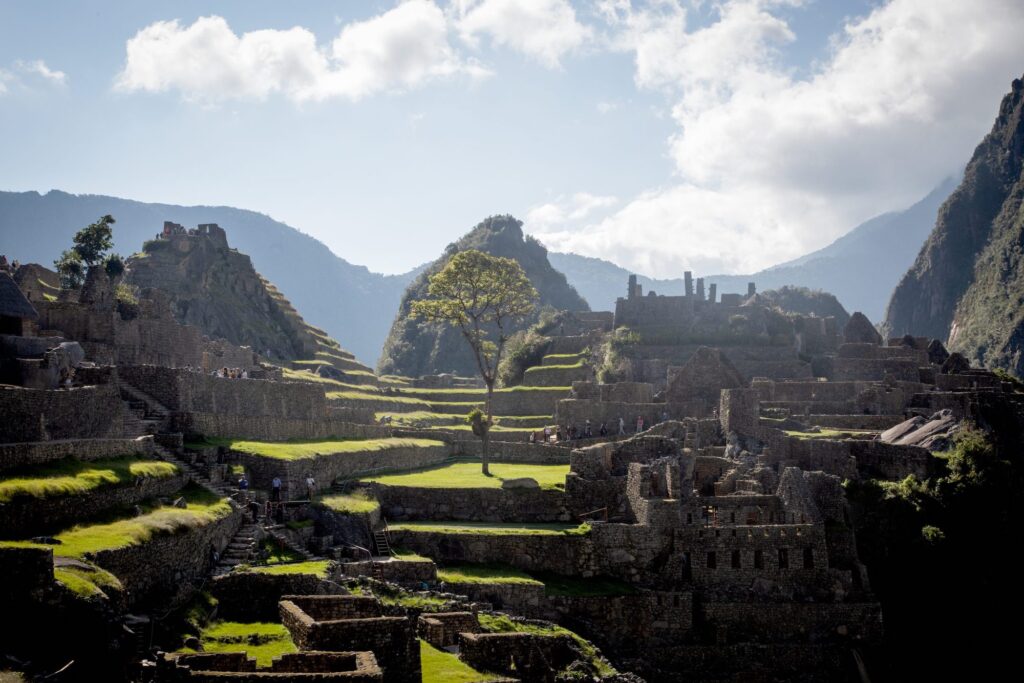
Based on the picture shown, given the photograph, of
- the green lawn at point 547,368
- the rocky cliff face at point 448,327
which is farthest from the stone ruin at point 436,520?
the rocky cliff face at point 448,327

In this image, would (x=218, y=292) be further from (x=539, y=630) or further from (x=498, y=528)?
(x=539, y=630)

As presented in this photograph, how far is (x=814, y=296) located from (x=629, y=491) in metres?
88.5

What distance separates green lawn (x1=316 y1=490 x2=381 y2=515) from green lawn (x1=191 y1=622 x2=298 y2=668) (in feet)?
31.5

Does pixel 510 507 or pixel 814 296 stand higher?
pixel 814 296

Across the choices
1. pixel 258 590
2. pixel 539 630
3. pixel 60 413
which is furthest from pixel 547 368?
pixel 258 590

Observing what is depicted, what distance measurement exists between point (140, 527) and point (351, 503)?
35.9ft

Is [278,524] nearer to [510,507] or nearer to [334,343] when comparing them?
[510,507]

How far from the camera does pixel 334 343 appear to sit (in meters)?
85.1

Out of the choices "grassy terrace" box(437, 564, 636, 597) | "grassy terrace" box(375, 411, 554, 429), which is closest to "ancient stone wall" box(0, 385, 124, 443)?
"grassy terrace" box(437, 564, 636, 597)

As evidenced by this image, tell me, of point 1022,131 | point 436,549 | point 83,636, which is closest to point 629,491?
point 436,549

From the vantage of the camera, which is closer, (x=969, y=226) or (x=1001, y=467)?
(x=1001, y=467)

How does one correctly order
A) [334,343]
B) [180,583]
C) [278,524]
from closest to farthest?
[180,583] < [278,524] < [334,343]

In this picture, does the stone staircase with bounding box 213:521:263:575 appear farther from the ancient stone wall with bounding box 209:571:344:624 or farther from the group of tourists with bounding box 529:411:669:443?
the group of tourists with bounding box 529:411:669:443

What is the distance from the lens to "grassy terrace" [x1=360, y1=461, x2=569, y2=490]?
3716cm
